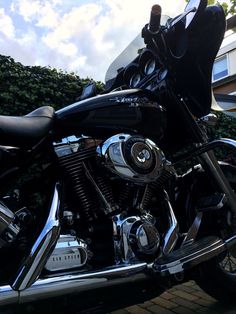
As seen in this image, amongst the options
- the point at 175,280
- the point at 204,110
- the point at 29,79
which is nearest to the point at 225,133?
the point at 29,79

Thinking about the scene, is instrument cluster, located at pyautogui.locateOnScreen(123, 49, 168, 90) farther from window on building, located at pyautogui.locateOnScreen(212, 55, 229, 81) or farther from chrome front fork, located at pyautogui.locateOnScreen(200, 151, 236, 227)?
window on building, located at pyautogui.locateOnScreen(212, 55, 229, 81)

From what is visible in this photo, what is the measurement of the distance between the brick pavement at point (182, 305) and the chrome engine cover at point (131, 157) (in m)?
1.18

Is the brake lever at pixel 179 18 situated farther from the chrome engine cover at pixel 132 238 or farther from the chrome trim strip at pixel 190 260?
the chrome trim strip at pixel 190 260

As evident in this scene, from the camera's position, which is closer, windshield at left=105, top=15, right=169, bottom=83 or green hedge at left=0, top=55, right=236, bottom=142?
windshield at left=105, top=15, right=169, bottom=83

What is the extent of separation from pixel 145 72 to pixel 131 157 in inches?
34.4

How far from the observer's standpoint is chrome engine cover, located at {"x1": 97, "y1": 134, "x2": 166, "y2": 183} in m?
2.35

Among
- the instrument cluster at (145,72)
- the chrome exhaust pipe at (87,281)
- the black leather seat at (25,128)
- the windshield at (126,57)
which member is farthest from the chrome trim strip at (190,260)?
the windshield at (126,57)

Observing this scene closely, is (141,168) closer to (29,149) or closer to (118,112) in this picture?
(118,112)

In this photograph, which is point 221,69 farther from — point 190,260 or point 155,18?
point 190,260

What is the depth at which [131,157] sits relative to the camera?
93.4 inches

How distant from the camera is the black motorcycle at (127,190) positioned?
2.12 metres

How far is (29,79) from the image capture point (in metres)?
4.52

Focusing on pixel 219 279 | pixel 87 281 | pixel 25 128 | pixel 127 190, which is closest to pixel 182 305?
pixel 219 279

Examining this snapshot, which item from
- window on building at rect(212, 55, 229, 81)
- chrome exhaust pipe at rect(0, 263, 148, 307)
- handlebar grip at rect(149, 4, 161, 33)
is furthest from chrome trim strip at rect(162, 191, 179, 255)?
window on building at rect(212, 55, 229, 81)
